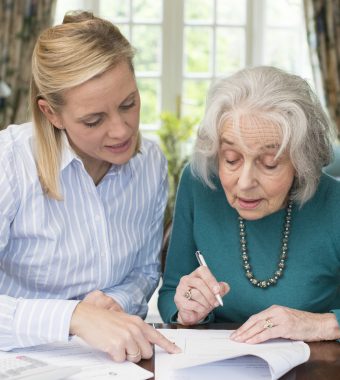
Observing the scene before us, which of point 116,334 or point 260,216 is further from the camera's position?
point 260,216

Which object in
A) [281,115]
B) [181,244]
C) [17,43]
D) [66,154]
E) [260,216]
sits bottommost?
[181,244]

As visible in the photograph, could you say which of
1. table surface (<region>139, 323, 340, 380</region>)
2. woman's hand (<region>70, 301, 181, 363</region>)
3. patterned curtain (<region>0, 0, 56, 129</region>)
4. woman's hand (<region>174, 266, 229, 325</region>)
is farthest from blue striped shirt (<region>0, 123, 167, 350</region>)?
patterned curtain (<region>0, 0, 56, 129</region>)

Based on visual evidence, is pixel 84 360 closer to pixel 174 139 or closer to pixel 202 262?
pixel 202 262

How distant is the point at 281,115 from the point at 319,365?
64cm

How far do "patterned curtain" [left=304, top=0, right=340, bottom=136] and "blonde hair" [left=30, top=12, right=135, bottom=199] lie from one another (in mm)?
4742

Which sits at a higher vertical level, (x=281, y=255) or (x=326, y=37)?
(x=326, y=37)

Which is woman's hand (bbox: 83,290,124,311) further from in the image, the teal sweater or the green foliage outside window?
the green foliage outside window

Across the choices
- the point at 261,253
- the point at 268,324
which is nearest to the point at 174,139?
the point at 261,253

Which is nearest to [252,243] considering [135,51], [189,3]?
[135,51]

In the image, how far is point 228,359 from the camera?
68.0 inches

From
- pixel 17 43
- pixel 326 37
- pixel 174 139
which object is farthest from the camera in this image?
pixel 326 37

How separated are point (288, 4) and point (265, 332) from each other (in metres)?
5.54

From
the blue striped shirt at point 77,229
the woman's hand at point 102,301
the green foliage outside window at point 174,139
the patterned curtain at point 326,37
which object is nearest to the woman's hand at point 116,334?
the woman's hand at point 102,301

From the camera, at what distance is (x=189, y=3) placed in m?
6.77
